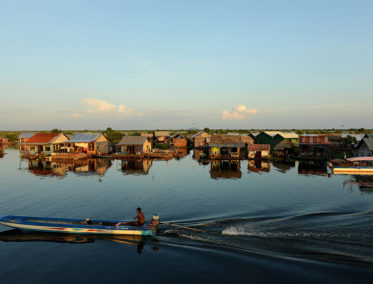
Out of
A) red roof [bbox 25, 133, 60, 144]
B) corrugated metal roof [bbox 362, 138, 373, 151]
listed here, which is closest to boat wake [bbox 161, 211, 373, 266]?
corrugated metal roof [bbox 362, 138, 373, 151]

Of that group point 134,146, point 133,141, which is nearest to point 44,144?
point 133,141

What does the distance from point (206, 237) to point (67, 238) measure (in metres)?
10.6

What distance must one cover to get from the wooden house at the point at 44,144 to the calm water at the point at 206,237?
33.6 meters

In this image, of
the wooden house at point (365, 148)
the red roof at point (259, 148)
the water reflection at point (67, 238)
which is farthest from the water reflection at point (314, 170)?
the water reflection at point (67, 238)

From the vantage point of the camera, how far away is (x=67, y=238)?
1939cm

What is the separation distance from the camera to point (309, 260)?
→ 595 inches

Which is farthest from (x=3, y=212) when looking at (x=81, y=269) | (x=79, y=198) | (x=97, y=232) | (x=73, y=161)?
(x=73, y=161)

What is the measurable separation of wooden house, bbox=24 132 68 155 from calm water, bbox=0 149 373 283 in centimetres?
3356

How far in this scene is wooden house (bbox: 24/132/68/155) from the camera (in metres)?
67.6

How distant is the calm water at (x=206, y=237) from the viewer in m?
14.4

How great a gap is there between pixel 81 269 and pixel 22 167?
158ft

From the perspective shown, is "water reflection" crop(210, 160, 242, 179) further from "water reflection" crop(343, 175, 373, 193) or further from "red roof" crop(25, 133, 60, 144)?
"red roof" crop(25, 133, 60, 144)

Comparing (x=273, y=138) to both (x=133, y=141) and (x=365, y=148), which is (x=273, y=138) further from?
(x=133, y=141)

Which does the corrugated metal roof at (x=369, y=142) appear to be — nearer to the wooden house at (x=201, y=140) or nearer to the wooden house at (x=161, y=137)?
the wooden house at (x=201, y=140)
